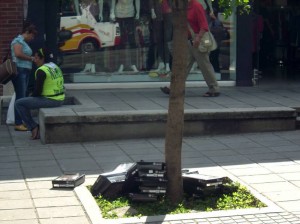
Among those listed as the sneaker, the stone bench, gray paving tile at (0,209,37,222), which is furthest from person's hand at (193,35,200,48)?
gray paving tile at (0,209,37,222)

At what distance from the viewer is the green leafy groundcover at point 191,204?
7.42 metres

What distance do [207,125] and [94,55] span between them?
413 centimetres

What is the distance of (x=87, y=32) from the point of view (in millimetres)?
14547

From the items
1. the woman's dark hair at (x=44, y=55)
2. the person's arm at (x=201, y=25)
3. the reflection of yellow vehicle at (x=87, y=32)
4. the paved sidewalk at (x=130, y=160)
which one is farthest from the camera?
the reflection of yellow vehicle at (x=87, y=32)

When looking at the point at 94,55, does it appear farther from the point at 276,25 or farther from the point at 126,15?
the point at 276,25

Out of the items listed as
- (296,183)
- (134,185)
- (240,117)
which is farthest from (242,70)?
(134,185)

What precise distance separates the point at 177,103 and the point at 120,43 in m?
7.41

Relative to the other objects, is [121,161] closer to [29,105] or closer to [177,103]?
[29,105]

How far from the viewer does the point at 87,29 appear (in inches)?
572

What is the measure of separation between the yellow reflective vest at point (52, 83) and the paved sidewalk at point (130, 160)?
30.9 inches

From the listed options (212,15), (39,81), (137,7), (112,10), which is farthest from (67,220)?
(212,15)

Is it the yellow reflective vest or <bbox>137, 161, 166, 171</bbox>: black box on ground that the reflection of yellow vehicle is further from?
<bbox>137, 161, 166, 171</bbox>: black box on ground

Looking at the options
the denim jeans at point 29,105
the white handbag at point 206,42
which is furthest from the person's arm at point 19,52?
the white handbag at point 206,42

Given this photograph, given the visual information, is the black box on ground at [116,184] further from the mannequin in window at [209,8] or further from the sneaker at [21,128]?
the mannequin in window at [209,8]
